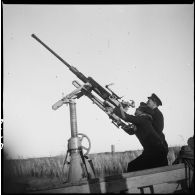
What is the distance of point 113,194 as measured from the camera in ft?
12.4

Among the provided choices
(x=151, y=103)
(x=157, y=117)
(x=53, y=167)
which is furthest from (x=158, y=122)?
(x=53, y=167)

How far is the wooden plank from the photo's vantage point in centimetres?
394

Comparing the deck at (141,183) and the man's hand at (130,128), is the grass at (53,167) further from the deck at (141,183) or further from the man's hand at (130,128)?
the deck at (141,183)

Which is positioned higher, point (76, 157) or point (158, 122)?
point (158, 122)

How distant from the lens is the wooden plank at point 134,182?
394 centimetres

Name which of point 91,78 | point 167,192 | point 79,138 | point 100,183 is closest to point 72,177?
point 79,138

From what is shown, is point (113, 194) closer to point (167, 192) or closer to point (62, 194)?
point (62, 194)

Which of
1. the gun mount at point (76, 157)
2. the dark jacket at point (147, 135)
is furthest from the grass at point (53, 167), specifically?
the dark jacket at point (147, 135)

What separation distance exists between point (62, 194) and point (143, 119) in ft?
9.37

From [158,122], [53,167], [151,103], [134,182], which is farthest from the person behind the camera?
[53,167]

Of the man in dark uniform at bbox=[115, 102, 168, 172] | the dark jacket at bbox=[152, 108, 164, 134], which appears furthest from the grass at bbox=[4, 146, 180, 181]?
the man in dark uniform at bbox=[115, 102, 168, 172]

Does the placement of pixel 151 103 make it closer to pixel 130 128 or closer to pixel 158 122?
pixel 158 122

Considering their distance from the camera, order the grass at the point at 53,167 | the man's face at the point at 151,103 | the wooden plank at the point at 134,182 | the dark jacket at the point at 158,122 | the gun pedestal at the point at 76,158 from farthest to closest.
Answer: the grass at the point at 53,167 → the man's face at the point at 151,103 → the dark jacket at the point at 158,122 → the gun pedestal at the point at 76,158 → the wooden plank at the point at 134,182

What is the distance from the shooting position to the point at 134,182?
165 inches
